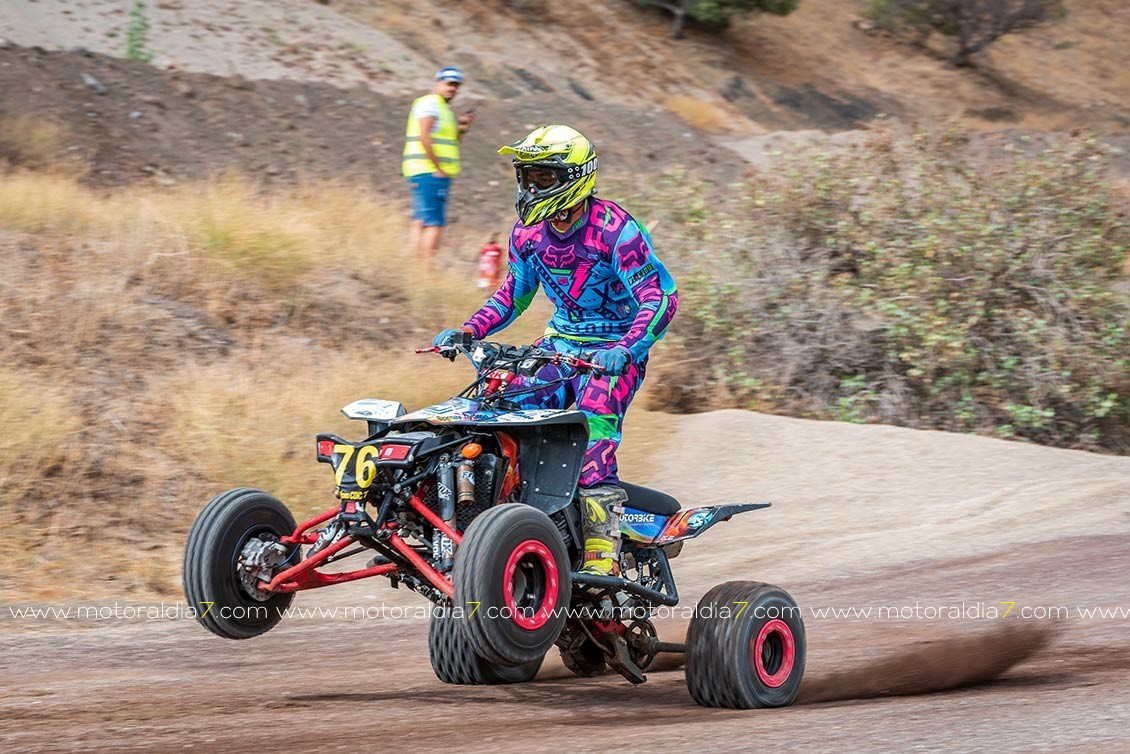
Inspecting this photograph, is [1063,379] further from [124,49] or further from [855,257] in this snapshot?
[124,49]

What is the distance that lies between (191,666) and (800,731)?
342 centimetres

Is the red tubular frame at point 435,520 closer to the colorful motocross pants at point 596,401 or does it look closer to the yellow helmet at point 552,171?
the colorful motocross pants at point 596,401

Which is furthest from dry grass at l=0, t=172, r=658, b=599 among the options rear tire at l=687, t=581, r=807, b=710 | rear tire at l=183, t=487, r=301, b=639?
rear tire at l=687, t=581, r=807, b=710

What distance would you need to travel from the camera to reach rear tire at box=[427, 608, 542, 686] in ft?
21.3

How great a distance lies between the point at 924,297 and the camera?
13.9 metres

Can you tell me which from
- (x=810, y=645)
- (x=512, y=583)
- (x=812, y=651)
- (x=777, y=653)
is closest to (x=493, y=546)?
(x=512, y=583)

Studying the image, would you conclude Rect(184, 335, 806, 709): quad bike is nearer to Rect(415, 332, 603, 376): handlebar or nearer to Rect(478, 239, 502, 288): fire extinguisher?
Rect(415, 332, 603, 376): handlebar

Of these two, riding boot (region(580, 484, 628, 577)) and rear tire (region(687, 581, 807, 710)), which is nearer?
riding boot (region(580, 484, 628, 577))

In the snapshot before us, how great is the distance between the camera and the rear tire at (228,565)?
5.04m

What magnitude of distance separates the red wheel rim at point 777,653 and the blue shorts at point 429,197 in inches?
334

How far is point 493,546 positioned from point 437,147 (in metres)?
9.49

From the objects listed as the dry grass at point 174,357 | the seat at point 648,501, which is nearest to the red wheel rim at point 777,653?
the seat at point 648,501

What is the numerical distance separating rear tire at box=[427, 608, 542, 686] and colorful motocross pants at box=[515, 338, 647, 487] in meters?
1.19

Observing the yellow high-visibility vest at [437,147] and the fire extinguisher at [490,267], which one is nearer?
the yellow high-visibility vest at [437,147]
